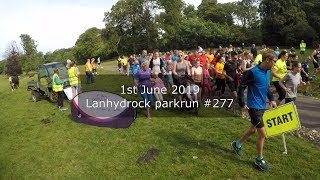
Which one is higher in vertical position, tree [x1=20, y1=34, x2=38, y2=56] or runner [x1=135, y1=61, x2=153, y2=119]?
tree [x1=20, y1=34, x2=38, y2=56]

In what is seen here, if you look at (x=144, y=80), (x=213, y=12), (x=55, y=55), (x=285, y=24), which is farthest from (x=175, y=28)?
(x=55, y=55)

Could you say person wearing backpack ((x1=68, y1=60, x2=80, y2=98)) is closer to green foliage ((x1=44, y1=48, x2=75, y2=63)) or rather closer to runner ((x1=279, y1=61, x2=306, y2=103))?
runner ((x1=279, y1=61, x2=306, y2=103))

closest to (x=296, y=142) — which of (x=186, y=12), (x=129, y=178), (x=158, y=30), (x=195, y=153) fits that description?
(x=195, y=153)

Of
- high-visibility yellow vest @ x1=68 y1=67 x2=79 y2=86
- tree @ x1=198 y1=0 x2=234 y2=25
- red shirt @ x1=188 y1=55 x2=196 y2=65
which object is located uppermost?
tree @ x1=198 y1=0 x2=234 y2=25

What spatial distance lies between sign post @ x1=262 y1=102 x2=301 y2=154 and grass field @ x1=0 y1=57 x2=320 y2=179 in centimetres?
83

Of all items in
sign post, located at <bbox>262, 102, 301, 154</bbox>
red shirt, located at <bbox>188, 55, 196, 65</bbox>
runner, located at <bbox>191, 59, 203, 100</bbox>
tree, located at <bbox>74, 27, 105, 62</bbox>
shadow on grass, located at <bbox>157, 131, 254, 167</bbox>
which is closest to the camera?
sign post, located at <bbox>262, 102, 301, 154</bbox>

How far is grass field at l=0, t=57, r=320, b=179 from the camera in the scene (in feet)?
23.3

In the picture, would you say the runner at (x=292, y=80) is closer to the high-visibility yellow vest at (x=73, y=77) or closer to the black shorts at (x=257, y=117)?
the black shorts at (x=257, y=117)

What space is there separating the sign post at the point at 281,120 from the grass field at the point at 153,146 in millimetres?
830

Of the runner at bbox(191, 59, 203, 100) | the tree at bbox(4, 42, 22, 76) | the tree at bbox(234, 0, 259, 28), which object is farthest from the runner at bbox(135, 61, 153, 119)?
the tree at bbox(234, 0, 259, 28)

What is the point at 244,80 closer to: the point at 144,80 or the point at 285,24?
the point at 144,80

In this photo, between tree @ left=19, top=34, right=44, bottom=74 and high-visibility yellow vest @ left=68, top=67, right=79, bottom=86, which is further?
tree @ left=19, top=34, right=44, bottom=74

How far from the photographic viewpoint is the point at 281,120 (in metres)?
6.90

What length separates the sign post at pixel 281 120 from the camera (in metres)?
6.80
